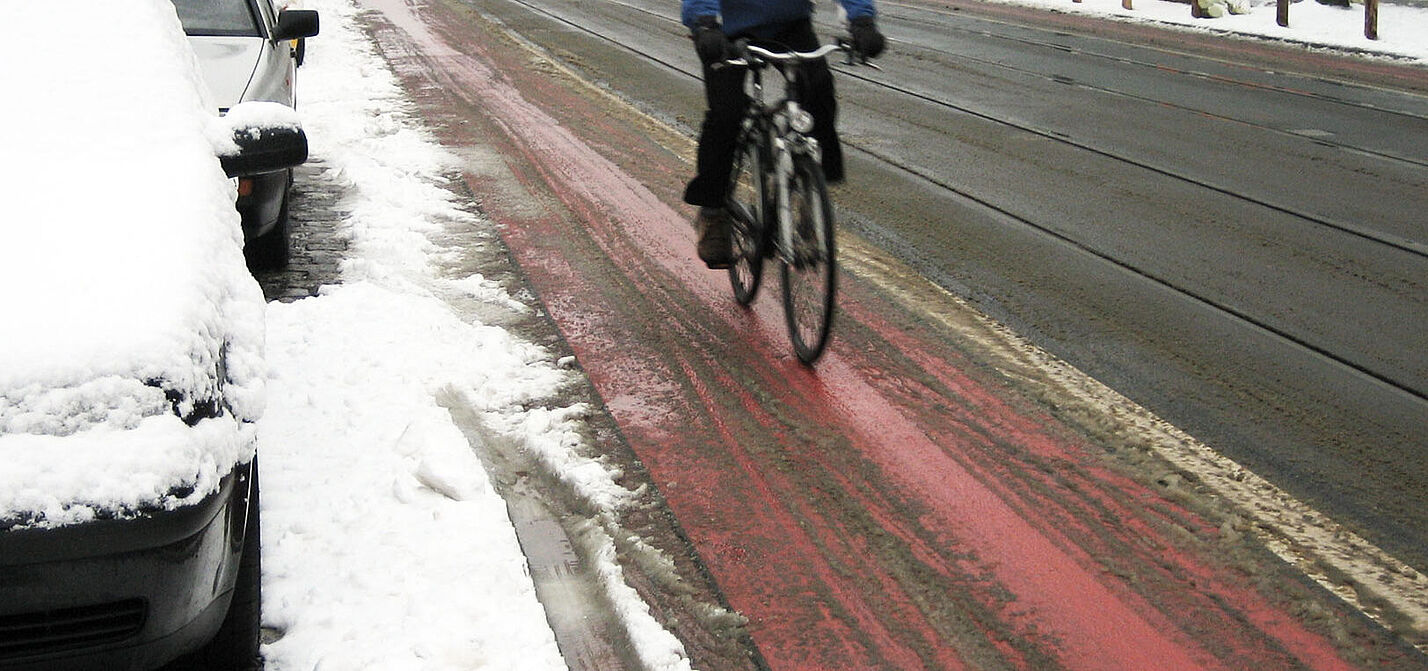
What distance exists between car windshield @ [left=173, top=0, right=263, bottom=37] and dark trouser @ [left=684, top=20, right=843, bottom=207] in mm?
3103

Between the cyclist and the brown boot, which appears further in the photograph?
the brown boot

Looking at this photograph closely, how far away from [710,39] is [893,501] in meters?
1.91

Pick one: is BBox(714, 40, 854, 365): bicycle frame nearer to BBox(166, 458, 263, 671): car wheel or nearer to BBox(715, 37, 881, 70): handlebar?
BBox(715, 37, 881, 70): handlebar

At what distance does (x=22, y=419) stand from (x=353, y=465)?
1.66 metres

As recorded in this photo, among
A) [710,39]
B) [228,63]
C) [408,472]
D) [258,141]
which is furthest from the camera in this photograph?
[228,63]

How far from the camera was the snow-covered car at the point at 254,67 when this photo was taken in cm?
568

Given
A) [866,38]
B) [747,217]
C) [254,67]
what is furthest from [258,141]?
[254,67]

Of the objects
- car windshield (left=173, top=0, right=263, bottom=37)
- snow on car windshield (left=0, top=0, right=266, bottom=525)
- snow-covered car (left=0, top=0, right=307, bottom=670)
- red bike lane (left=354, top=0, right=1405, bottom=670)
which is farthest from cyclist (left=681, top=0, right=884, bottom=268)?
car windshield (left=173, top=0, right=263, bottom=37)

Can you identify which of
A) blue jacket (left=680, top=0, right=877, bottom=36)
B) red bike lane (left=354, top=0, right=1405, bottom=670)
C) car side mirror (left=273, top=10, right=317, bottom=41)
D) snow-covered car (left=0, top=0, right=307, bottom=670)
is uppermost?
car side mirror (left=273, top=10, right=317, bottom=41)

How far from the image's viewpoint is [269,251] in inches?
243

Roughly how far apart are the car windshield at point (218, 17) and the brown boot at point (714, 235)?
119 inches

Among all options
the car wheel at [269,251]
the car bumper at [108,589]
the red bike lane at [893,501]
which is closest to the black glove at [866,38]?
the red bike lane at [893,501]

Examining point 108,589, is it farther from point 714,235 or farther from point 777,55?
point 714,235

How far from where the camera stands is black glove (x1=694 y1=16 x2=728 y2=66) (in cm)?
475
